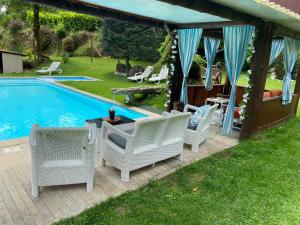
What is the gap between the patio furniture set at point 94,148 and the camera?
3.13 m

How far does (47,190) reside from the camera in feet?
11.3

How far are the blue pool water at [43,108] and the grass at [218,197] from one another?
397 centimetres

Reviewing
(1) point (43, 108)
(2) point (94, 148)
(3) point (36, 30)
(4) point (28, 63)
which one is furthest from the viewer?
(4) point (28, 63)

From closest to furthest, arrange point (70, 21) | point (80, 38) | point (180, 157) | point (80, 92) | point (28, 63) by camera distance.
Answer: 1. point (180, 157)
2. point (80, 92)
3. point (28, 63)
4. point (80, 38)
5. point (70, 21)

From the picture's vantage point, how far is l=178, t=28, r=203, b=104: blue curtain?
674 centimetres

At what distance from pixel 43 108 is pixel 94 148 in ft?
21.0

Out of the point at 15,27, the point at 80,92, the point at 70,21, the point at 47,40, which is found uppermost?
the point at 70,21

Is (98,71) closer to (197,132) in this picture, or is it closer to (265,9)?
(197,132)

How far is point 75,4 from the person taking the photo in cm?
492

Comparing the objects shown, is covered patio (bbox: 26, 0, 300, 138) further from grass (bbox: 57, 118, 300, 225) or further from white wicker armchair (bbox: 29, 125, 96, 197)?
white wicker armchair (bbox: 29, 125, 96, 197)

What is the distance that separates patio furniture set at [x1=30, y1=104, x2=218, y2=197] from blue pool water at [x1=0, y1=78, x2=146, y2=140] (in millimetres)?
3300

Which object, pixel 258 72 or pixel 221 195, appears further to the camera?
pixel 258 72

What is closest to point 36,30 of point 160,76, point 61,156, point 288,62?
point 160,76

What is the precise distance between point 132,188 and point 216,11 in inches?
128
